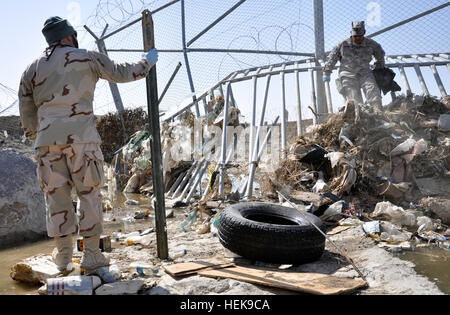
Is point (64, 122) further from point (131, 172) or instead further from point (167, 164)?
point (131, 172)

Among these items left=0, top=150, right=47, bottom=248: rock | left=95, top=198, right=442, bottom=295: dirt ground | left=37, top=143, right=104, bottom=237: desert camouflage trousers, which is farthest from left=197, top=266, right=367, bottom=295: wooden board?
left=0, top=150, right=47, bottom=248: rock

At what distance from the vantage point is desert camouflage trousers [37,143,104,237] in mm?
2518

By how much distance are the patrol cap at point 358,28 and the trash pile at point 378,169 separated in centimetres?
126

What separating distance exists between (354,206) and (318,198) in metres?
0.42

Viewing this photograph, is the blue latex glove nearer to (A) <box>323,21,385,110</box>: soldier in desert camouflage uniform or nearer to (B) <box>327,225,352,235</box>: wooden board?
(B) <box>327,225,352,235</box>: wooden board

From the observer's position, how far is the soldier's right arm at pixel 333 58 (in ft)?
18.8

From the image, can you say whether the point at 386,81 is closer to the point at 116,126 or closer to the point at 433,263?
the point at 433,263

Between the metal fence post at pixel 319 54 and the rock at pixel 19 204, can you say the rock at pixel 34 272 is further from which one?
the metal fence post at pixel 319 54

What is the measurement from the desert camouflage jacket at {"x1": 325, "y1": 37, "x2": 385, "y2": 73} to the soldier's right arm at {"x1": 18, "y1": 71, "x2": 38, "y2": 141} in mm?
4476

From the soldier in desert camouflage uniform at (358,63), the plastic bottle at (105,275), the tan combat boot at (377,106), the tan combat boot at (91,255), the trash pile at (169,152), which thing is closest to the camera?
the plastic bottle at (105,275)

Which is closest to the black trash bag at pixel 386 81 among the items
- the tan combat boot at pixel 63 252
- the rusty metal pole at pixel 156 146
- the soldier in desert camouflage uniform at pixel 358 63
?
the soldier in desert camouflage uniform at pixel 358 63

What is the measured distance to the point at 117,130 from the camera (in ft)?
34.1

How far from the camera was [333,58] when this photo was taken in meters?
5.79

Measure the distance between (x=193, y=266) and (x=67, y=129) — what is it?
1.28 metres
